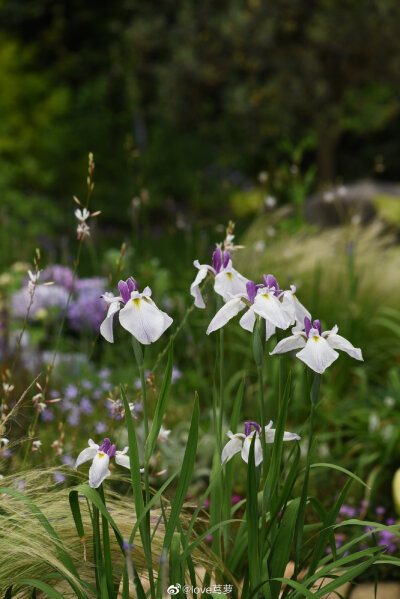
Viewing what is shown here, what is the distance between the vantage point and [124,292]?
1.31m

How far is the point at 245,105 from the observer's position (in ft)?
31.3

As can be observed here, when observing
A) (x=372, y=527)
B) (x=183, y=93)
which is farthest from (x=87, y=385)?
(x=183, y=93)

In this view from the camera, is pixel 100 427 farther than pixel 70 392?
No

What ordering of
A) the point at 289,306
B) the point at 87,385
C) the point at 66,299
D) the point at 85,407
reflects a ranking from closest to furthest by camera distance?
the point at 289,306
the point at 85,407
the point at 87,385
the point at 66,299

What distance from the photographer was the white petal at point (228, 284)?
1444mm

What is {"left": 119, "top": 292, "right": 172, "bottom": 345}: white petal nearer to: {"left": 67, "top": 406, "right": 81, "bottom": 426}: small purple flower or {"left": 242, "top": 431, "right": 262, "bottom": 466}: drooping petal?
{"left": 242, "top": 431, "right": 262, "bottom": 466}: drooping petal

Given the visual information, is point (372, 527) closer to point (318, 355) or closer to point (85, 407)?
point (85, 407)

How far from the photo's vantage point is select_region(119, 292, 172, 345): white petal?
1.25 m

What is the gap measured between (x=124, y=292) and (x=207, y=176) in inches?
Result: 439

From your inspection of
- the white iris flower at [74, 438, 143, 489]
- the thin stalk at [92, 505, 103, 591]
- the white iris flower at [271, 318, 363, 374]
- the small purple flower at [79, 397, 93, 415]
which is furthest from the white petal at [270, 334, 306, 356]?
the small purple flower at [79, 397, 93, 415]

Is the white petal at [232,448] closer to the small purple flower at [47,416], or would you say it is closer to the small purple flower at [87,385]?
the small purple flower at [47,416]

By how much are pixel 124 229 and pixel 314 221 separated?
189 inches

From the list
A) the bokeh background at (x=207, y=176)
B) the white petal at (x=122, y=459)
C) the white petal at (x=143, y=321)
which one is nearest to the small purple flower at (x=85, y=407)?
the bokeh background at (x=207, y=176)

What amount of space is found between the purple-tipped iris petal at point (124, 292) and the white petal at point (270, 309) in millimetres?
229
